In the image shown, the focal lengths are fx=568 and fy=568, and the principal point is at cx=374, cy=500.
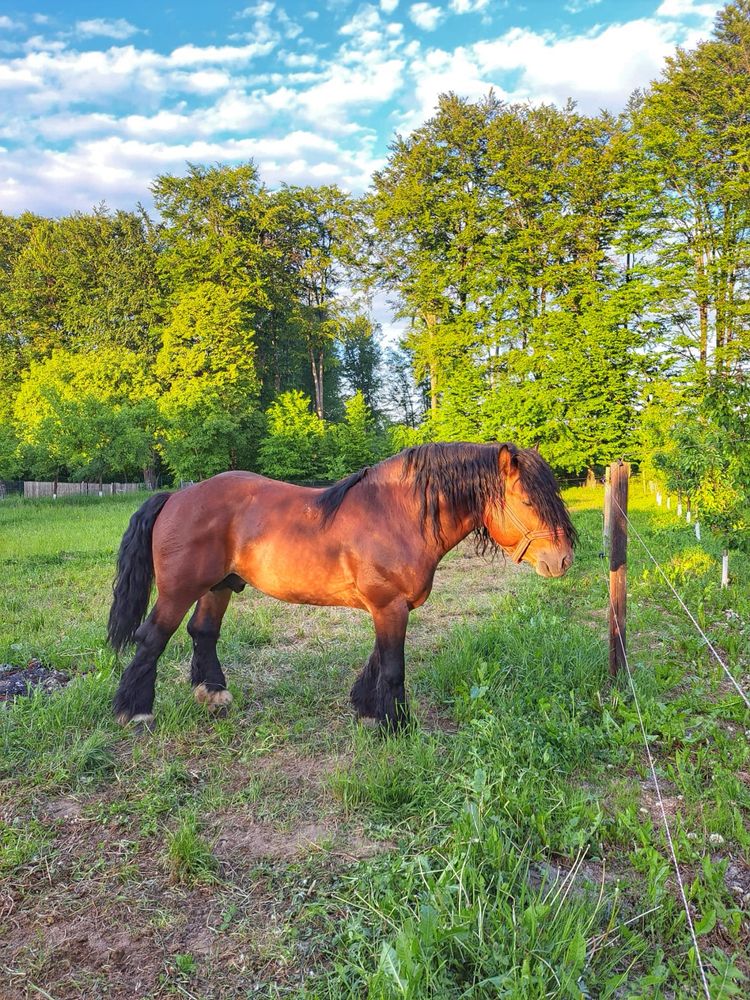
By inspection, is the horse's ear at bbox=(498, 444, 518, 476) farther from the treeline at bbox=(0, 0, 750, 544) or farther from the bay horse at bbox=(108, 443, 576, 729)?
the treeline at bbox=(0, 0, 750, 544)

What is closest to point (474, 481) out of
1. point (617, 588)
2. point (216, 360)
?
point (617, 588)

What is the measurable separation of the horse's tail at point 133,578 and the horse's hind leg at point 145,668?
0.26 meters

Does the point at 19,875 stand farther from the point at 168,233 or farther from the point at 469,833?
the point at 168,233

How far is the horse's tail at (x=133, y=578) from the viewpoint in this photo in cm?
398

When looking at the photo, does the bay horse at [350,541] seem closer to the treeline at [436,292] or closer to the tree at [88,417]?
the treeline at [436,292]

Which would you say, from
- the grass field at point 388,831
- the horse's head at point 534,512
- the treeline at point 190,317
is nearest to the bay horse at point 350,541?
the horse's head at point 534,512

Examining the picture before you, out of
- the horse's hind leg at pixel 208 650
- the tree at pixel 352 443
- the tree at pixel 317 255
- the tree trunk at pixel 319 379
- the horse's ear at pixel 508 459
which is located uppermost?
the tree at pixel 317 255

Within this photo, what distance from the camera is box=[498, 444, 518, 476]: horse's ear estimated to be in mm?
3465

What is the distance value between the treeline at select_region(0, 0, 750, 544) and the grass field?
13.1 m

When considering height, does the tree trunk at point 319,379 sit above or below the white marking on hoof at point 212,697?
above

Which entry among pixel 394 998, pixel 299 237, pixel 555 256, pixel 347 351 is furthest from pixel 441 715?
pixel 347 351

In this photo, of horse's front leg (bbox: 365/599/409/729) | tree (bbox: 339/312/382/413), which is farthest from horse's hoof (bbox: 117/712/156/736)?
tree (bbox: 339/312/382/413)

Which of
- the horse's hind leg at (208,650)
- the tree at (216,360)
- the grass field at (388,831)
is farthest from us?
the tree at (216,360)

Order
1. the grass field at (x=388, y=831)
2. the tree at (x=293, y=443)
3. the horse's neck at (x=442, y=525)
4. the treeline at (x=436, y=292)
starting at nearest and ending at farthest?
the grass field at (x=388, y=831)
the horse's neck at (x=442, y=525)
the treeline at (x=436, y=292)
the tree at (x=293, y=443)
